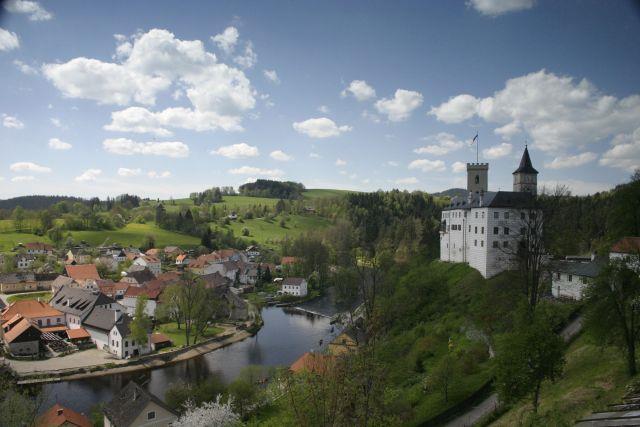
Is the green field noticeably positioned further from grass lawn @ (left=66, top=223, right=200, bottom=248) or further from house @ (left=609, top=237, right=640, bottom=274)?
house @ (left=609, top=237, right=640, bottom=274)

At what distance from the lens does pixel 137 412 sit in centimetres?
2080

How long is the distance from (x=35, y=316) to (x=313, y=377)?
40820 millimetres

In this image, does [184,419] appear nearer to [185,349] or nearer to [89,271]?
[185,349]

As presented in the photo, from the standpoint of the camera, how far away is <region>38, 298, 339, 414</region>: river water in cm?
2820

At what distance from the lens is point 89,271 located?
62250 millimetres

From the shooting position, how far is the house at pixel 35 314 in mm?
41656

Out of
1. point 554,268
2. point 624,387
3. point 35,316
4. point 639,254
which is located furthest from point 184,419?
point 35,316

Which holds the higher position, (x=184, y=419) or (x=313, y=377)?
(x=313, y=377)

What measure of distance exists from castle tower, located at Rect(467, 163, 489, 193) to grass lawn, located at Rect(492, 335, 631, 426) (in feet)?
83.3

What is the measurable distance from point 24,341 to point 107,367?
27.6ft

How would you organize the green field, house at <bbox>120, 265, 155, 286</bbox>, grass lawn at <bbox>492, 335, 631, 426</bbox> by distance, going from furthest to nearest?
1. the green field
2. house at <bbox>120, 265, 155, 286</bbox>
3. grass lawn at <bbox>492, 335, 631, 426</bbox>

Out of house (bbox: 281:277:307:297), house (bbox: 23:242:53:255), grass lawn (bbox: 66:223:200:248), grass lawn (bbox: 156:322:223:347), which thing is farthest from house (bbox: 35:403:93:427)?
grass lawn (bbox: 66:223:200:248)

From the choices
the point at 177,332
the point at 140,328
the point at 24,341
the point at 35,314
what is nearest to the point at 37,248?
the point at 35,314

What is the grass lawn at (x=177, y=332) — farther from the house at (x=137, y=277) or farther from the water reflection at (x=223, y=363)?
the house at (x=137, y=277)
